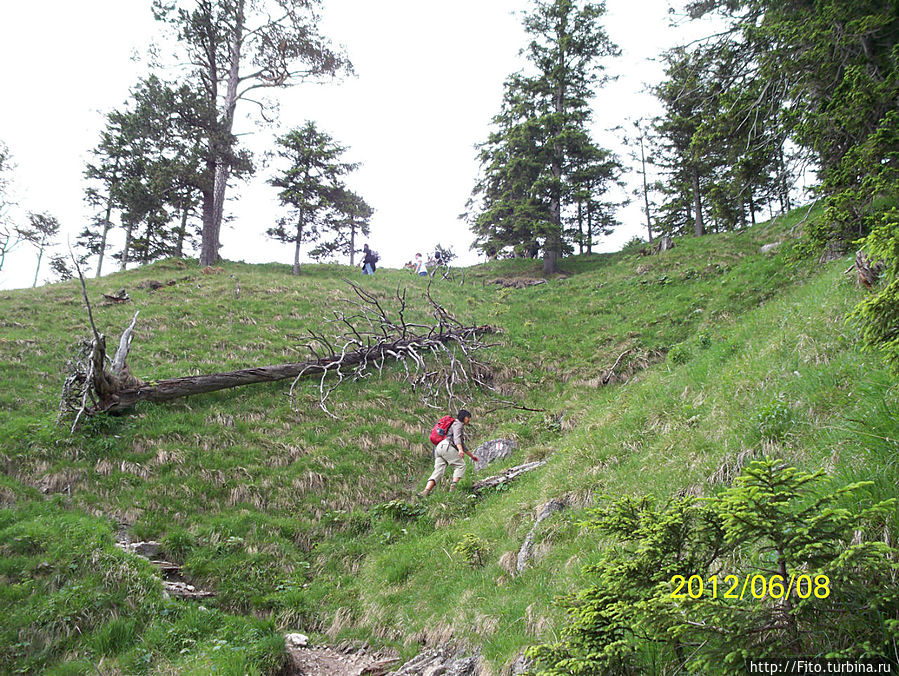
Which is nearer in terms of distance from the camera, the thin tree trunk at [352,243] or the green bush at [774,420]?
the green bush at [774,420]

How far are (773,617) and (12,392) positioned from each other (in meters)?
13.3

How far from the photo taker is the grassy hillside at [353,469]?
4.68 meters

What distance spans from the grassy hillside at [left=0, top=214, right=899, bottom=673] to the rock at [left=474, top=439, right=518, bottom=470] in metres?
0.34

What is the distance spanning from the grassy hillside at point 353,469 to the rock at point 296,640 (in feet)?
1.00

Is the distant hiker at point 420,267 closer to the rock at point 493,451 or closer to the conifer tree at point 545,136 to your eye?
the conifer tree at point 545,136

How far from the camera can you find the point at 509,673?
3.62 m

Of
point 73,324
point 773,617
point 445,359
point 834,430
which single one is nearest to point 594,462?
point 834,430

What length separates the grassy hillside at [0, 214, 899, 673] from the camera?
4.68 meters

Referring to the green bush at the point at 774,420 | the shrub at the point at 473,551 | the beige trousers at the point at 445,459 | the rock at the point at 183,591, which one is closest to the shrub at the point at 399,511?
the beige trousers at the point at 445,459

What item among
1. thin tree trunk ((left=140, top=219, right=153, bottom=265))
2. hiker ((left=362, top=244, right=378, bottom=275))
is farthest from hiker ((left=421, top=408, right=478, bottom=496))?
thin tree trunk ((left=140, top=219, right=153, bottom=265))

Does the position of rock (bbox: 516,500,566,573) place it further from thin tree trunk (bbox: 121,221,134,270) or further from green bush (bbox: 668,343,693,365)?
thin tree trunk (bbox: 121,221,134,270)

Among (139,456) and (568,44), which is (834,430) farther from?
(568,44)

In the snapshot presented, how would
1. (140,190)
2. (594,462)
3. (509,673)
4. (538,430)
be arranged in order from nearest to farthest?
(509,673) → (594,462) → (538,430) → (140,190)
